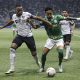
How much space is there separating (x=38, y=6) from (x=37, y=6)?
210mm

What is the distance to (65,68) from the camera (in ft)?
47.7

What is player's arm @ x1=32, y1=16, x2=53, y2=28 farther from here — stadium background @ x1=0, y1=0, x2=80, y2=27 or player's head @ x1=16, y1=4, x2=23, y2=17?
stadium background @ x1=0, y1=0, x2=80, y2=27

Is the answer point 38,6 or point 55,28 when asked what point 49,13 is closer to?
point 55,28

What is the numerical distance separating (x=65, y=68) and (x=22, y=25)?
9.10ft

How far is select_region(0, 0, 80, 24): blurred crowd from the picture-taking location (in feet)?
238

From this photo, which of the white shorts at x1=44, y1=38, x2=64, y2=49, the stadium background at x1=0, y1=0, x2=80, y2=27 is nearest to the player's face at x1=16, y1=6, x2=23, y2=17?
the white shorts at x1=44, y1=38, x2=64, y2=49

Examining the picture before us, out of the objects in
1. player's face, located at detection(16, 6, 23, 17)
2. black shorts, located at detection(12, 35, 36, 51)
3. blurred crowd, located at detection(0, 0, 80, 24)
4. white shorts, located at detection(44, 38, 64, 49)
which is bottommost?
blurred crowd, located at detection(0, 0, 80, 24)

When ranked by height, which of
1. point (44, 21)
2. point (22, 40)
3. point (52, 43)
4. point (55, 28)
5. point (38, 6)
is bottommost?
point (38, 6)

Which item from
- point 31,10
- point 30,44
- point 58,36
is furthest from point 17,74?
point 31,10

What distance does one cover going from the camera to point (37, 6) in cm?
7375

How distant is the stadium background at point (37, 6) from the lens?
72.6m

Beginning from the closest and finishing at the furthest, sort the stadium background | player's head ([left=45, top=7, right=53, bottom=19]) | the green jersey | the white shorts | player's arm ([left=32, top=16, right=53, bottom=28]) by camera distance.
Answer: player's arm ([left=32, top=16, right=53, bottom=28]) < player's head ([left=45, top=7, right=53, bottom=19]) < the green jersey < the white shorts < the stadium background

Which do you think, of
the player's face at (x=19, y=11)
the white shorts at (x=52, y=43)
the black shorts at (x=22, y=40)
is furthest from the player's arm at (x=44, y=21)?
the black shorts at (x=22, y=40)

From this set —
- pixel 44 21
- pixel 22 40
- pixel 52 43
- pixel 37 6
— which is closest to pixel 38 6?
pixel 37 6
